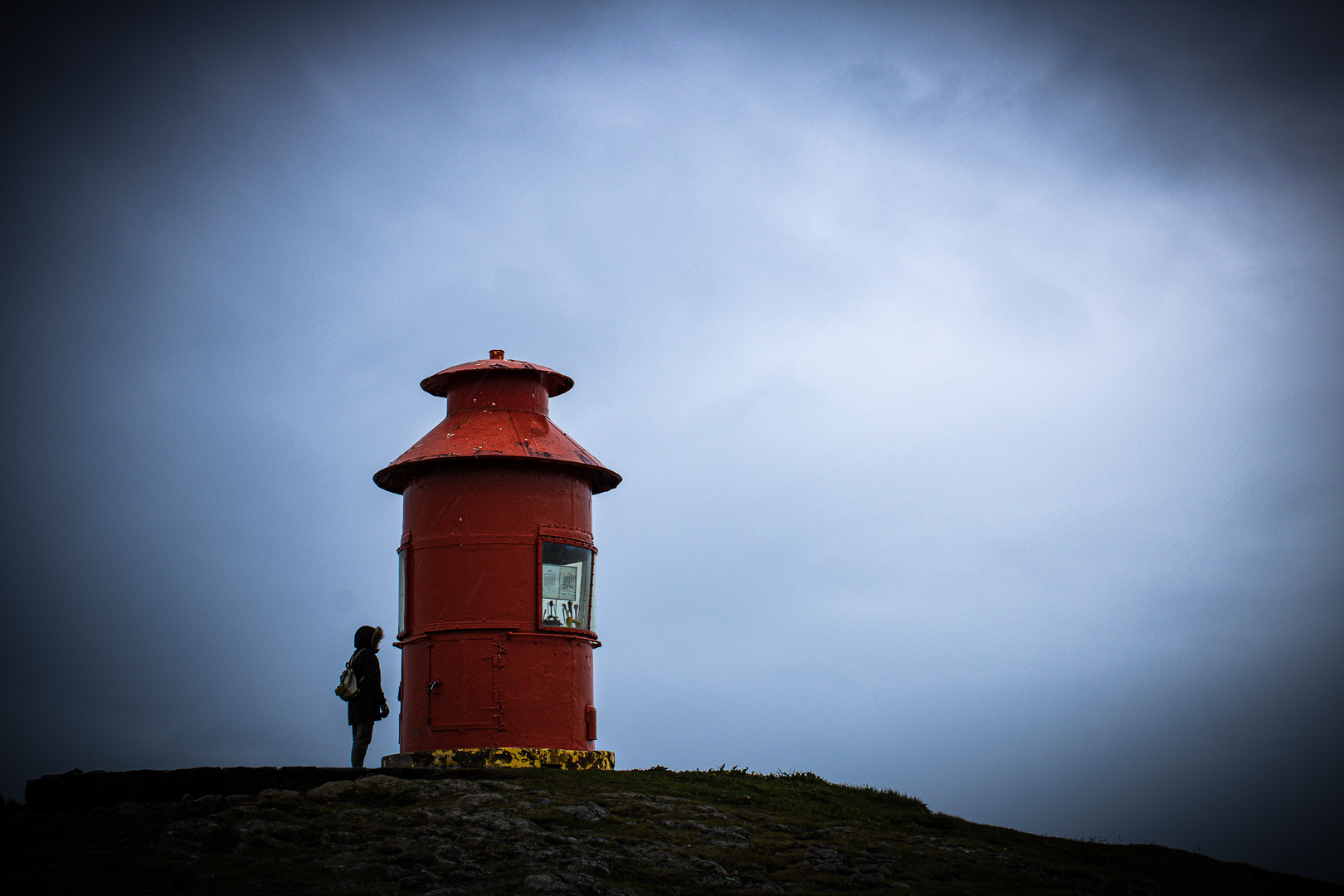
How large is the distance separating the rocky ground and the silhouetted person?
215 cm

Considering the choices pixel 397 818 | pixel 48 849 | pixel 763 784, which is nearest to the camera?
pixel 48 849

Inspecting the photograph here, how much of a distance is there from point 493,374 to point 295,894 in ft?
29.9

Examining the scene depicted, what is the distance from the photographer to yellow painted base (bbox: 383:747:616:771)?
46.9 ft

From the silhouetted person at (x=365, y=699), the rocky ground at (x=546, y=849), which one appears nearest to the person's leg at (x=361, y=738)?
the silhouetted person at (x=365, y=699)

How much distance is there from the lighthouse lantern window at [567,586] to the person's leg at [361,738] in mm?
2693

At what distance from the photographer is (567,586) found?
16.0 metres

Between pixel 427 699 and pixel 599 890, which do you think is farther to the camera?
pixel 427 699

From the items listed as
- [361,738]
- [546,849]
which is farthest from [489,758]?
[546,849]

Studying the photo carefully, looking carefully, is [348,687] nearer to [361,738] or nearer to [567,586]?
[361,738]

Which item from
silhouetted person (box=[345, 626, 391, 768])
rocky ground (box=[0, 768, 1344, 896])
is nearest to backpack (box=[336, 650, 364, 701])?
silhouetted person (box=[345, 626, 391, 768])

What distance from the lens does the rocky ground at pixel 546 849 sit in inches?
359

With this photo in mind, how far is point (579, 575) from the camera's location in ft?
53.1

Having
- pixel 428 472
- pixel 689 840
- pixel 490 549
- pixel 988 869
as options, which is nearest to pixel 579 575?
pixel 490 549

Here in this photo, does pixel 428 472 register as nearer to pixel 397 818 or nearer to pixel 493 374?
pixel 493 374
